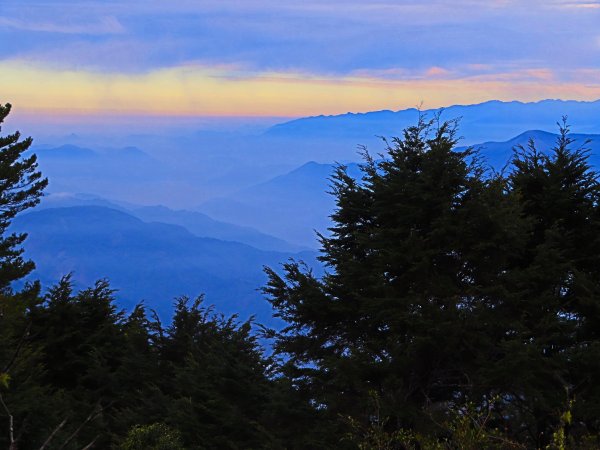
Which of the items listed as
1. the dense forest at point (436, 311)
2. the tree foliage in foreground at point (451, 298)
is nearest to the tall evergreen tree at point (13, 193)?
the dense forest at point (436, 311)

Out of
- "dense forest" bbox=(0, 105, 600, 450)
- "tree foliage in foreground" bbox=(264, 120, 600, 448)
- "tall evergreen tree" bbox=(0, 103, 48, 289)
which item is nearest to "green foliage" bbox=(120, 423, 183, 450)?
"dense forest" bbox=(0, 105, 600, 450)

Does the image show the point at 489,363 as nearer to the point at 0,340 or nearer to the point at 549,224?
the point at 549,224

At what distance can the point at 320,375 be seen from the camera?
1658cm

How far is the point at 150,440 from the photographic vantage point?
53.1ft

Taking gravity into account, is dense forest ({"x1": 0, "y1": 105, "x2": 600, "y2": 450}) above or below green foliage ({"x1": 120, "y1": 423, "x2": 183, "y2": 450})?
above

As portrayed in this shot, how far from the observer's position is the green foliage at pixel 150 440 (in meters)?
15.5

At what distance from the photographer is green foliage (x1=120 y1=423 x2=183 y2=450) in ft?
50.7

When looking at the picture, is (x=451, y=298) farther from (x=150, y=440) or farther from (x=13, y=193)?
(x=13, y=193)

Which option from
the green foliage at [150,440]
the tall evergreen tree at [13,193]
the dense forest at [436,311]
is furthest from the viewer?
the tall evergreen tree at [13,193]

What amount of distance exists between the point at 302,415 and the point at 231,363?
8.29 meters

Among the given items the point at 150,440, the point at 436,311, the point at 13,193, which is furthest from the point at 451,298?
the point at 13,193

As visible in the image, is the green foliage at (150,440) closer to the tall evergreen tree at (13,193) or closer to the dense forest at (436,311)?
the dense forest at (436,311)

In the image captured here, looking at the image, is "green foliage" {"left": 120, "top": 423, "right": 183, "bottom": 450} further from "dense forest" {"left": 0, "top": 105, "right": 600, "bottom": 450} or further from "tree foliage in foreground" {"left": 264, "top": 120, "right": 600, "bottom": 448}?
"tree foliage in foreground" {"left": 264, "top": 120, "right": 600, "bottom": 448}

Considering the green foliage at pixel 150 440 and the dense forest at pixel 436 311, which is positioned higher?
the dense forest at pixel 436 311
